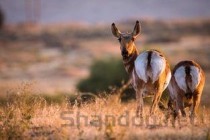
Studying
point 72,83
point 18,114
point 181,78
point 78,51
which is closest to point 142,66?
point 181,78

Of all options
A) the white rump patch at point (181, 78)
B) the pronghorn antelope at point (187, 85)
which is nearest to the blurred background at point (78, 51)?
the pronghorn antelope at point (187, 85)

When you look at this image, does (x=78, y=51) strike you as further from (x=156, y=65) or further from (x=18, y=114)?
(x=156, y=65)

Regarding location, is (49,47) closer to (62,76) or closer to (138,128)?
(62,76)

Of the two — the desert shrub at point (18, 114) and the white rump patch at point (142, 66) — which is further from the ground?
the white rump patch at point (142, 66)

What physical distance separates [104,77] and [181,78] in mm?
28717

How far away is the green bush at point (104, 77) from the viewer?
4212 cm

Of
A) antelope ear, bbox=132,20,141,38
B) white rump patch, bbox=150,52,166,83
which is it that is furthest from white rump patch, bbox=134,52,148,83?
antelope ear, bbox=132,20,141,38

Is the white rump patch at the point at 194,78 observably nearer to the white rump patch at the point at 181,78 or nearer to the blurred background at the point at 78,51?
the white rump patch at the point at 181,78

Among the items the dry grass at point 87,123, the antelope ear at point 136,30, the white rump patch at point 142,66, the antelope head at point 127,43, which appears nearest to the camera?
the dry grass at point 87,123

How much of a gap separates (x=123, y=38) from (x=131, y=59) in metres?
0.60

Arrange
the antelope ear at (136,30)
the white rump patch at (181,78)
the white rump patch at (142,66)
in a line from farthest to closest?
1. the antelope ear at (136,30)
2. the white rump patch at (142,66)
3. the white rump patch at (181,78)

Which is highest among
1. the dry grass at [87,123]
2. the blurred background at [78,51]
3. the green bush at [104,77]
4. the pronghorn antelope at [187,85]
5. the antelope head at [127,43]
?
the blurred background at [78,51]

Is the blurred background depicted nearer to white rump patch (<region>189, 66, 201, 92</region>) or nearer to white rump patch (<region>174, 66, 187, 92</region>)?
white rump patch (<region>174, 66, 187, 92</region>)

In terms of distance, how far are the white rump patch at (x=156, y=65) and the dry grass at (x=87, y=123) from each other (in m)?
1.09
